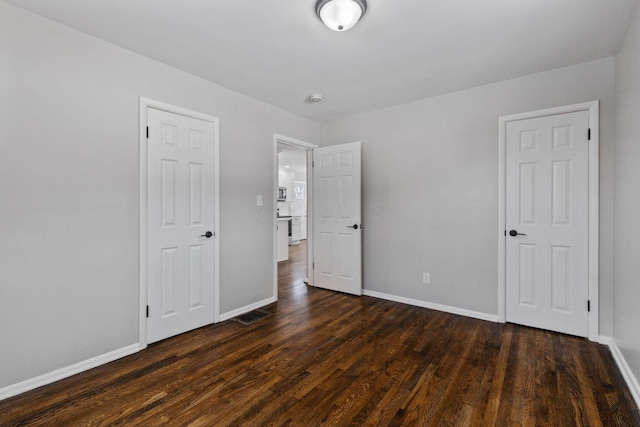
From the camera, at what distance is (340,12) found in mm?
1816

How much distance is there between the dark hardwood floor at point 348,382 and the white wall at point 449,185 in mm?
596

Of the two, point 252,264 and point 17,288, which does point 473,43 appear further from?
point 17,288

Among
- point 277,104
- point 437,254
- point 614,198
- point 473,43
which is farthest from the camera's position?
point 277,104

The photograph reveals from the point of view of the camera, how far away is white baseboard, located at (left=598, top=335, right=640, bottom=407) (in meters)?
1.82

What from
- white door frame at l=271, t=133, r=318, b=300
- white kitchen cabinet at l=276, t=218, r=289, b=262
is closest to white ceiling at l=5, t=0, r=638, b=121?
white door frame at l=271, t=133, r=318, b=300

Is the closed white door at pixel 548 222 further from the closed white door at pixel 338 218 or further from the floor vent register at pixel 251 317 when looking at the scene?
the floor vent register at pixel 251 317

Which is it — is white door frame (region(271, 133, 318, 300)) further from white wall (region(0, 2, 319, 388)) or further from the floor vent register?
white wall (region(0, 2, 319, 388))

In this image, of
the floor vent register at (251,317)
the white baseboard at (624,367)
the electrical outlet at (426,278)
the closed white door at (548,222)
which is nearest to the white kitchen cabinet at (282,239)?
the floor vent register at (251,317)

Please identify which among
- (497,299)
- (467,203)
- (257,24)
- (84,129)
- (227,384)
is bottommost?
(227,384)

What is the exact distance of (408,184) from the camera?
11.9ft

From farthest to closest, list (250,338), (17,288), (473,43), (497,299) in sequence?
(497,299), (250,338), (473,43), (17,288)

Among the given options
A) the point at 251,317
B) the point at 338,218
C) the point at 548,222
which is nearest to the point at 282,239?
the point at 338,218

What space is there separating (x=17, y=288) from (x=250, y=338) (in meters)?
1.68

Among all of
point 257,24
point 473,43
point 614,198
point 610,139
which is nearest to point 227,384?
point 257,24
